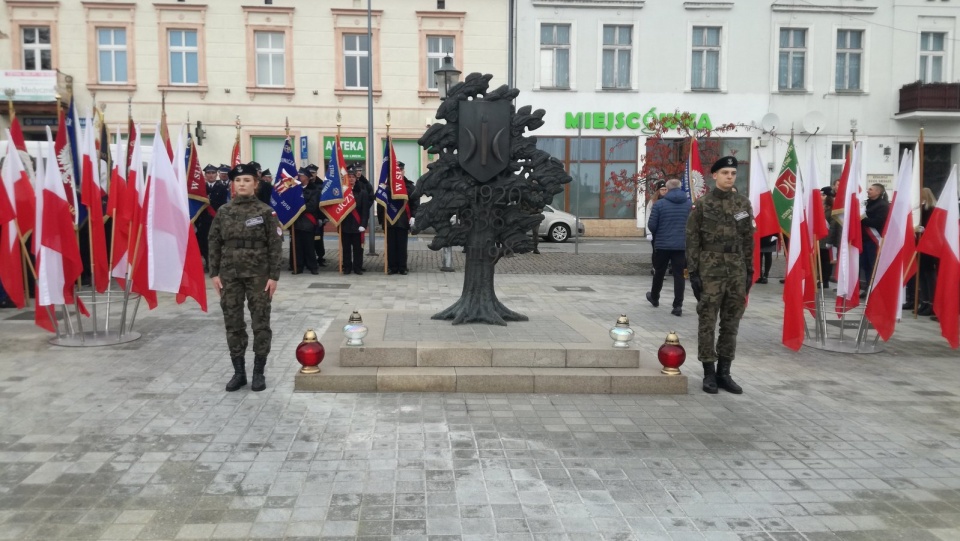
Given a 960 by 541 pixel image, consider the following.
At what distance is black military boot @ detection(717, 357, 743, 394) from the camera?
685cm

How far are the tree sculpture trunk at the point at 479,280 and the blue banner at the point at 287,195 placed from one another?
7544 millimetres

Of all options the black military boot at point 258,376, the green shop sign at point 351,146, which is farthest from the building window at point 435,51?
the black military boot at point 258,376

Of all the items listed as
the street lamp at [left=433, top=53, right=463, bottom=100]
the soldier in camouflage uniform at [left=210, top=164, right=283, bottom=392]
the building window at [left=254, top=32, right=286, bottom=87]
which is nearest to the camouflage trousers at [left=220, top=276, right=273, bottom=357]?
the soldier in camouflage uniform at [left=210, top=164, right=283, bottom=392]

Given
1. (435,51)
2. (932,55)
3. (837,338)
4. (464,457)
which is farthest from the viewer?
(932,55)

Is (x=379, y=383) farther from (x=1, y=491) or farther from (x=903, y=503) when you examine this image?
(x=903, y=503)

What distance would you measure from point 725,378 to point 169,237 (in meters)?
6.02

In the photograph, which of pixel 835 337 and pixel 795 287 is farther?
pixel 835 337

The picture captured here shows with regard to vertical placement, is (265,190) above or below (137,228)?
above

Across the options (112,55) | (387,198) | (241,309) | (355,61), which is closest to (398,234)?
(387,198)

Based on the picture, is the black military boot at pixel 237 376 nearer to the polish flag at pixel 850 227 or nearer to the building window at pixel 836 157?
the polish flag at pixel 850 227

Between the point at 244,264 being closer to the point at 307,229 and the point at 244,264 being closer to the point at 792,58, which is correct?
the point at 307,229

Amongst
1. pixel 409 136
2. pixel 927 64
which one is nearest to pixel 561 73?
pixel 409 136

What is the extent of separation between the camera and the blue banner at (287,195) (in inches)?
584

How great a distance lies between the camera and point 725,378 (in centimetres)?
692
